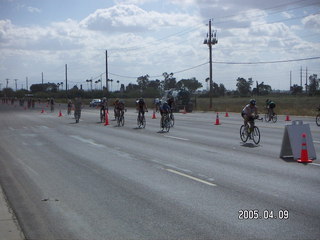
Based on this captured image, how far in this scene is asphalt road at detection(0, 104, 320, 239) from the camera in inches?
253

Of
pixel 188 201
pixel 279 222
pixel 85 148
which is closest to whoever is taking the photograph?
pixel 279 222

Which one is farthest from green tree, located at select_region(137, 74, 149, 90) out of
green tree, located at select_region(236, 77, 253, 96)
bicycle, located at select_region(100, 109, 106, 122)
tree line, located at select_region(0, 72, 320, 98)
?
bicycle, located at select_region(100, 109, 106, 122)

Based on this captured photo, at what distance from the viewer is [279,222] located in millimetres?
6613

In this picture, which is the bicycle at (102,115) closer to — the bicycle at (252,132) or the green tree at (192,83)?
the bicycle at (252,132)

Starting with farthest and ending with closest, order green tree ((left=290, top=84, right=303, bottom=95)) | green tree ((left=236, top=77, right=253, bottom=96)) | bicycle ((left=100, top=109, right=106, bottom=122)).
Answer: green tree ((left=236, top=77, right=253, bottom=96)) < green tree ((left=290, top=84, right=303, bottom=95)) < bicycle ((left=100, top=109, right=106, bottom=122))

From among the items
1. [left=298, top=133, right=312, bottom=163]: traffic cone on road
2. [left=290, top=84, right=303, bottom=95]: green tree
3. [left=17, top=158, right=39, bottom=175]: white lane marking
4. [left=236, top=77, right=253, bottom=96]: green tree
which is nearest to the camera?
[left=17, top=158, right=39, bottom=175]: white lane marking

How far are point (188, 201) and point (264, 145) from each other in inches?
369

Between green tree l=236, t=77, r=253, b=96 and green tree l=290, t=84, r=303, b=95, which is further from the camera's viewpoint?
green tree l=236, t=77, r=253, b=96

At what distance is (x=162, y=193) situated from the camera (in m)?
8.73

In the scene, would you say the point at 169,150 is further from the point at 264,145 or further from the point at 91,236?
the point at 91,236

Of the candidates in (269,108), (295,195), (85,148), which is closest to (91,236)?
(295,195)

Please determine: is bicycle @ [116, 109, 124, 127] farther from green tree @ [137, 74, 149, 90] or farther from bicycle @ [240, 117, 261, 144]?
green tree @ [137, 74, 149, 90]

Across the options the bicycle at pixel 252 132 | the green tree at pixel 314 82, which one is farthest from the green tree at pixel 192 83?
the bicycle at pixel 252 132

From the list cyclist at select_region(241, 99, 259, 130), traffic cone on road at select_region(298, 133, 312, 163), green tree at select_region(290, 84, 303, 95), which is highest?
green tree at select_region(290, 84, 303, 95)
